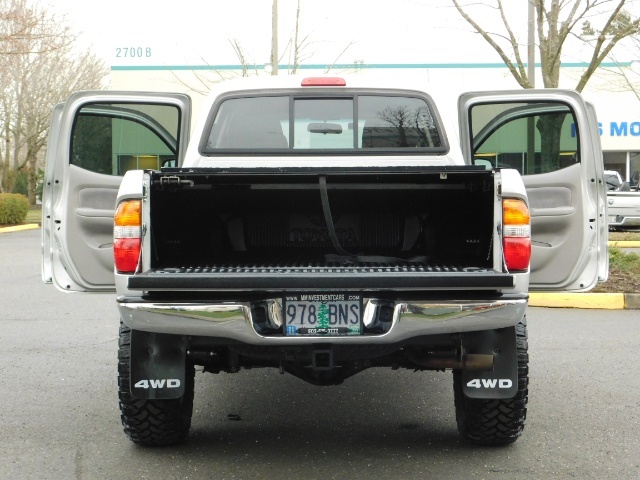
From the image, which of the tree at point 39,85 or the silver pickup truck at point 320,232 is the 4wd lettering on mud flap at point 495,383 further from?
the tree at point 39,85

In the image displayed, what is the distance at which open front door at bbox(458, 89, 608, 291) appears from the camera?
209 inches

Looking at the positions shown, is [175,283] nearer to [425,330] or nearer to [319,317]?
[319,317]

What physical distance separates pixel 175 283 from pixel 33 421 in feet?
6.27

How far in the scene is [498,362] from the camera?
4113 mm

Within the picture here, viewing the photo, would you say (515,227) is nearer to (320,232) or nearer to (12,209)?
(320,232)

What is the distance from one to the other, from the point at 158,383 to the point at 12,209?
24200 mm

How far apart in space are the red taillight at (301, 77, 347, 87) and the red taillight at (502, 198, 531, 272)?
2.01m

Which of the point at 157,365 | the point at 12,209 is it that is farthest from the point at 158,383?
the point at 12,209

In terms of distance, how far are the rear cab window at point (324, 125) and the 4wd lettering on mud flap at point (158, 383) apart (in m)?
1.92

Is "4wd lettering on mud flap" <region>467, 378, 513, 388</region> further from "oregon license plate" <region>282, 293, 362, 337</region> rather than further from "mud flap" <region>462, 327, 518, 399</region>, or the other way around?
"oregon license plate" <region>282, 293, 362, 337</region>

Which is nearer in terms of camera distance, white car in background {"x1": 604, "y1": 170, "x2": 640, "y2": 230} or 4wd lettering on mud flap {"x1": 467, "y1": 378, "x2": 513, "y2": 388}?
4wd lettering on mud flap {"x1": 467, "y1": 378, "x2": 513, "y2": 388}

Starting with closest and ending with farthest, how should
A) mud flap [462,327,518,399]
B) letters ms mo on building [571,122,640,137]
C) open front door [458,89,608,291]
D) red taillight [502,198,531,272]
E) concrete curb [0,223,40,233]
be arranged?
red taillight [502,198,531,272] < mud flap [462,327,518,399] < open front door [458,89,608,291] < concrete curb [0,223,40,233] < letters ms mo on building [571,122,640,137]

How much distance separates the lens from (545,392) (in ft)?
19.2

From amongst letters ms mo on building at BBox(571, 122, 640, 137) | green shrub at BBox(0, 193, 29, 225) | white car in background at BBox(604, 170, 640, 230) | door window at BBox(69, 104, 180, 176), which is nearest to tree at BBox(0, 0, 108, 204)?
green shrub at BBox(0, 193, 29, 225)
